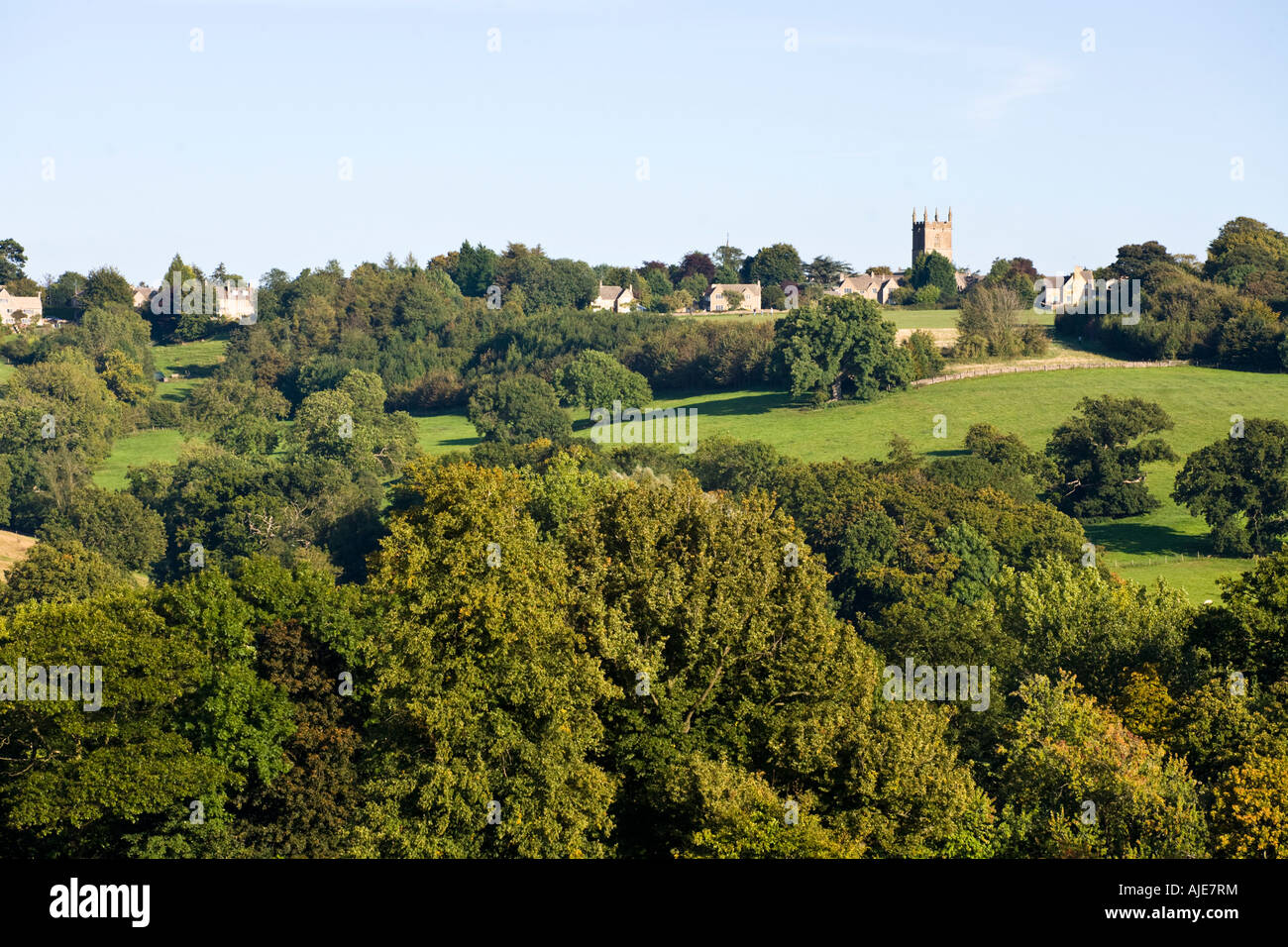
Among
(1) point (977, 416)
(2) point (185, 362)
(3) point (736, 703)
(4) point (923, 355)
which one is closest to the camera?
(3) point (736, 703)

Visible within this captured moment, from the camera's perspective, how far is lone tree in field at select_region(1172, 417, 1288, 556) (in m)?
77.9

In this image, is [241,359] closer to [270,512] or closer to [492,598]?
[270,512]

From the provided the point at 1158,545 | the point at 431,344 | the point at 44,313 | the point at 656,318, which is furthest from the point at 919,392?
the point at 44,313

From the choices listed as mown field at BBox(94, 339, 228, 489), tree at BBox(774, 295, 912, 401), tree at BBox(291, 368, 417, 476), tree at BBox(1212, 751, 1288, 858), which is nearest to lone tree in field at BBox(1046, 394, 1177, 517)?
tree at BBox(774, 295, 912, 401)

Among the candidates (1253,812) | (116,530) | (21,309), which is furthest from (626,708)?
(21,309)

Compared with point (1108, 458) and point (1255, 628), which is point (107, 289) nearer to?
point (1108, 458)

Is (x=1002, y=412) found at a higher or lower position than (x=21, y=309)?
lower

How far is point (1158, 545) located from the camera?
262 feet

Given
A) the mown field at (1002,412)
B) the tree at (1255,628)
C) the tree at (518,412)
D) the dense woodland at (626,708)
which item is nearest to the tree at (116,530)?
the mown field at (1002,412)

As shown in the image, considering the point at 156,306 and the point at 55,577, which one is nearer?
the point at 55,577

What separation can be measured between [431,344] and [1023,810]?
142 metres

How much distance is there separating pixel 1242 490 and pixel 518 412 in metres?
62.2

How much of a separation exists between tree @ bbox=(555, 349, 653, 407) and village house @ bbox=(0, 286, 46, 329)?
9108 cm

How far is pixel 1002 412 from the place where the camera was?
109m
